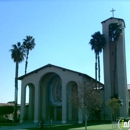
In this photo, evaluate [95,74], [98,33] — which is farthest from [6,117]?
[98,33]

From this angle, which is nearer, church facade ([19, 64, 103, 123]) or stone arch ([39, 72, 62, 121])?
church facade ([19, 64, 103, 123])

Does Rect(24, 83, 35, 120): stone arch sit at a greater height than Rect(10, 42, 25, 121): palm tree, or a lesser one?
lesser

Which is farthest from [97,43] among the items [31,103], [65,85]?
[31,103]

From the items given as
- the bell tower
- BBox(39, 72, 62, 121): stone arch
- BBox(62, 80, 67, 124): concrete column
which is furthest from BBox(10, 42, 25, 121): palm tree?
the bell tower

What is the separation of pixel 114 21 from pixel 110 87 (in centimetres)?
1290

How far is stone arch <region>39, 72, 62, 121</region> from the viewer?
46938 millimetres

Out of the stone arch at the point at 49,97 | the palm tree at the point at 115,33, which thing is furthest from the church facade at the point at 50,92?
the palm tree at the point at 115,33

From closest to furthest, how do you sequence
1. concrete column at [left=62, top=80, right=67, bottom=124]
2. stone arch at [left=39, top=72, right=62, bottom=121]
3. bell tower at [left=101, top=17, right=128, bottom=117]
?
concrete column at [left=62, top=80, right=67, bottom=124] → bell tower at [left=101, top=17, right=128, bottom=117] → stone arch at [left=39, top=72, right=62, bottom=121]

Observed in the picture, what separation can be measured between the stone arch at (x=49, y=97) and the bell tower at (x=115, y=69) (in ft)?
30.7

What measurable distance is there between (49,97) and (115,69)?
45.3 feet

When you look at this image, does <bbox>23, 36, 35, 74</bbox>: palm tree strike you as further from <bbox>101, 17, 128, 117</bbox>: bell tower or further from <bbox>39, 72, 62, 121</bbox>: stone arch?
<bbox>101, 17, 128, 117</bbox>: bell tower

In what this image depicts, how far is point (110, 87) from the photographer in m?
44.8

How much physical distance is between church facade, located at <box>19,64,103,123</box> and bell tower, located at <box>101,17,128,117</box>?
3.98 metres

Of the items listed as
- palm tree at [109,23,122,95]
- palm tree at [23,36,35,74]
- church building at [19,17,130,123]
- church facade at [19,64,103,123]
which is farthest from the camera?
palm tree at [23,36,35,74]
